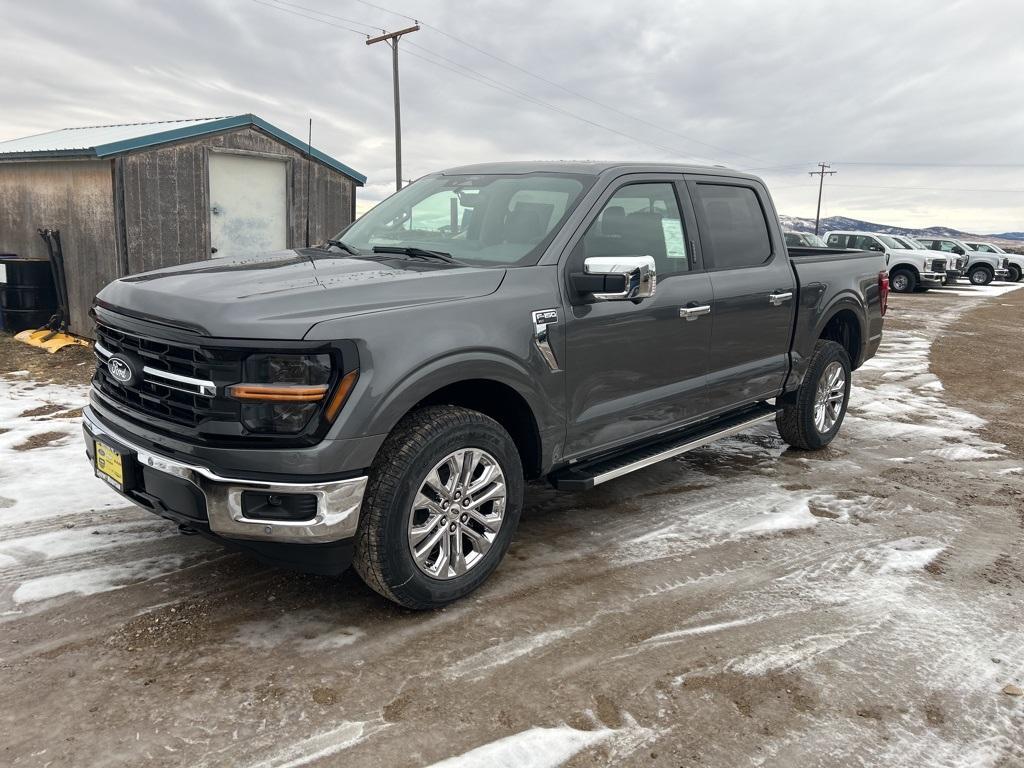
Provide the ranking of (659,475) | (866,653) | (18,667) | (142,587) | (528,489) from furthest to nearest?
(659,475)
(528,489)
(142,587)
(866,653)
(18,667)

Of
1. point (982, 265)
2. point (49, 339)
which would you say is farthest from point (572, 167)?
point (982, 265)

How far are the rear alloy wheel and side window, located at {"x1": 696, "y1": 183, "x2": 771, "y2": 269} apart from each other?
3248cm

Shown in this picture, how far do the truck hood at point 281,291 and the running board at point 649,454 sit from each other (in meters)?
1.07

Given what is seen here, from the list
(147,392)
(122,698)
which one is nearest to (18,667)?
(122,698)

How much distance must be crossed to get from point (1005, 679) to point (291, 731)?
2.63 meters

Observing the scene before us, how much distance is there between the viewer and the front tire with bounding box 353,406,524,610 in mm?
3094

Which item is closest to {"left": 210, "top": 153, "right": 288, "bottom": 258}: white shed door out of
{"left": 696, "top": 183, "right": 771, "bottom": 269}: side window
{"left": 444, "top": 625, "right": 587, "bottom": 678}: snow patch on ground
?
{"left": 696, "top": 183, "right": 771, "bottom": 269}: side window

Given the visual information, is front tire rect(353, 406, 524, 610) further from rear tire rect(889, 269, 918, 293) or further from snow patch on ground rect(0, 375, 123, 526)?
rear tire rect(889, 269, 918, 293)

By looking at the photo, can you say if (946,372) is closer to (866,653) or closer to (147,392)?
(866,653)

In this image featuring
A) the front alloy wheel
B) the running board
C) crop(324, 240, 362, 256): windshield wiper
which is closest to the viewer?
the front alloy wheel

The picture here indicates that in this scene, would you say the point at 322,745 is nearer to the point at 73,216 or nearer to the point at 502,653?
the point at 502,653

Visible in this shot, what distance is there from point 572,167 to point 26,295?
29.3ft

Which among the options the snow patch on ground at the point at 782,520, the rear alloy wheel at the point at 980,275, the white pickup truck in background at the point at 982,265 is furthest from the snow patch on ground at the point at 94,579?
the rear alloy wheel at the point at 980,275

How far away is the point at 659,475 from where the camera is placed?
552 cm
